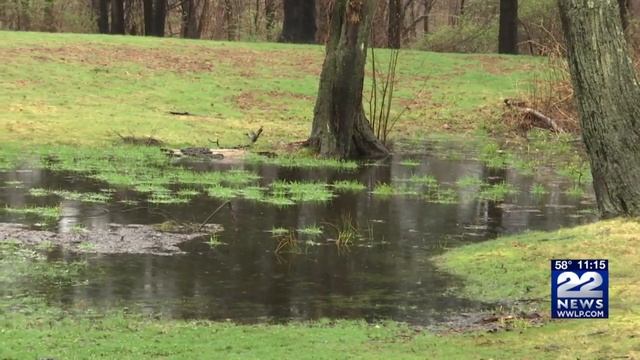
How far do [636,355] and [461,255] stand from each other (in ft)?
14.9

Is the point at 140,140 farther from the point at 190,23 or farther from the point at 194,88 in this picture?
the point at 190,23

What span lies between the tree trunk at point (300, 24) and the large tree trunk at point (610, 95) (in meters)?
26.0

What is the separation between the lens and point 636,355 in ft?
20.1

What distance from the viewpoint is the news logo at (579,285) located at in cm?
614

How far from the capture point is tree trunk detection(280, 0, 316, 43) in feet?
118

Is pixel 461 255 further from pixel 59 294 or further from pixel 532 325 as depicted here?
pixel 59 294

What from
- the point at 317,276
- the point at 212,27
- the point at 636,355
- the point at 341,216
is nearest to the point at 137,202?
the point at 341,216

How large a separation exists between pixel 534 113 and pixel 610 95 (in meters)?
13.8

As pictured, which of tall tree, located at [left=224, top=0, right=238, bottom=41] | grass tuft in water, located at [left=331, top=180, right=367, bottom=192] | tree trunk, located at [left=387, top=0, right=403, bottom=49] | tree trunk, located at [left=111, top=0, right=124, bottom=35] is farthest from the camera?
tall tree, located at [left=224, top=0, right=238, bottom=41]

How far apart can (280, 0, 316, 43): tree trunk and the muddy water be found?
2009 centimetres

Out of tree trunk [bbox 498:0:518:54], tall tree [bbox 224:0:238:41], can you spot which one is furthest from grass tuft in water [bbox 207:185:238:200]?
tall tree [bbox 224:0:238:41]

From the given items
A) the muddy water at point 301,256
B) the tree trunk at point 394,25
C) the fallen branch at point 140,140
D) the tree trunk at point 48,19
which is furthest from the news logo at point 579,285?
the tree trunk at point 48,19

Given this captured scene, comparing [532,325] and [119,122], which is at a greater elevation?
[119,122]

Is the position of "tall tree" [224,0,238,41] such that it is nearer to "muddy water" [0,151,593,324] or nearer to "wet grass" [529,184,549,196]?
"muddy water" [0,151,593,324]
